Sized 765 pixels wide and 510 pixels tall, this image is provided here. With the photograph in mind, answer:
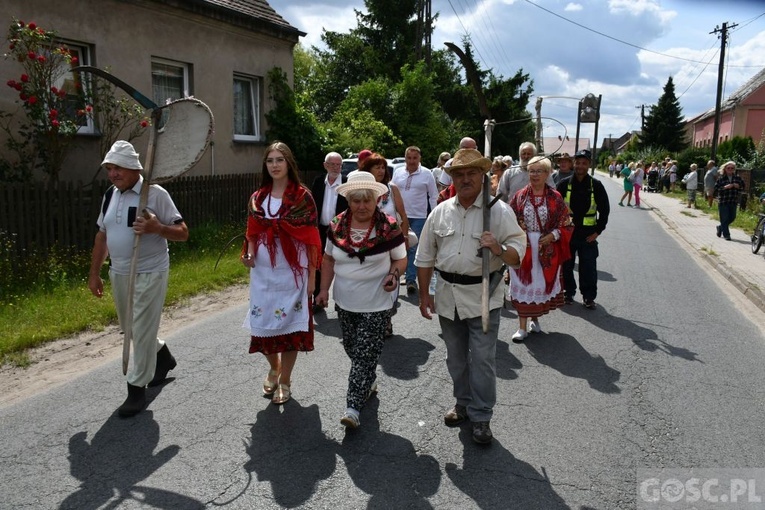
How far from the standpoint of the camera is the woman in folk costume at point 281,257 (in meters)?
4.45

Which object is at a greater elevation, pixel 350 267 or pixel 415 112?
pixel 415 112

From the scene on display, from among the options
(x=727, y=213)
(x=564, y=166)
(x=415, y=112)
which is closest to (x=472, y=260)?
(x=564, y=166)

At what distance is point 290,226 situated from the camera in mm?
4430

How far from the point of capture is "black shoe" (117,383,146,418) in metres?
4.41

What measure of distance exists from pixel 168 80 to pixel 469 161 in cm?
1068

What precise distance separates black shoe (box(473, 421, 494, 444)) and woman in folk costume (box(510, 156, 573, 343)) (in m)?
2.44

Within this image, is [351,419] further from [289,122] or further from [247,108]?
[247,108]

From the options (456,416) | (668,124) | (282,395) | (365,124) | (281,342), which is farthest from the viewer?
(668,124)

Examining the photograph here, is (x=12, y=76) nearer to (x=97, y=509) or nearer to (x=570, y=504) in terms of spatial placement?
Result: (x=97, y=509)

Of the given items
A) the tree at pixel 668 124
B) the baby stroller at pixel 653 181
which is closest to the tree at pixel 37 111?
the baby stroller at pixel 653 181

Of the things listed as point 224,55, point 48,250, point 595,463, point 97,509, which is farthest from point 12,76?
point 595,463

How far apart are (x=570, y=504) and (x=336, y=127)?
17064 millimetres

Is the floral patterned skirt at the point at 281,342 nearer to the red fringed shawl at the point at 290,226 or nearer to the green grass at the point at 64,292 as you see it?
the red fringed shawl at the point at 290,226

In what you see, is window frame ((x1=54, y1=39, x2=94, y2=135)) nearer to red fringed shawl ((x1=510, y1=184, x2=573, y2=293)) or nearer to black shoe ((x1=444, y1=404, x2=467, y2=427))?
red fringed shawl ((x1=510, y1=184, x2=573, y2=293))
